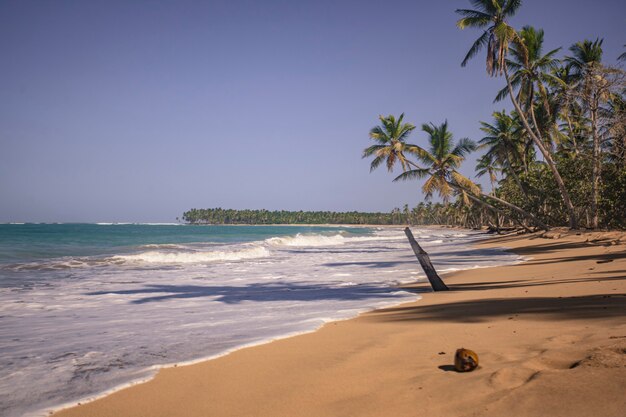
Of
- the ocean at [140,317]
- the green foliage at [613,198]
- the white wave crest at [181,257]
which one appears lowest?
the white wave crest at [181,257]

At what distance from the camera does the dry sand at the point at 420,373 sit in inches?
106

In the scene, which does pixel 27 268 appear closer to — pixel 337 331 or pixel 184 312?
pixel 184 312

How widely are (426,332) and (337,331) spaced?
1207mm

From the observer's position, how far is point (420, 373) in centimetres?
350

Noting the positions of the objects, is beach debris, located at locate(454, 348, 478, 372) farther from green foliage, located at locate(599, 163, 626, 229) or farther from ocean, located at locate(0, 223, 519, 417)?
green foliage, located at locate(599, 163, 626, 229)

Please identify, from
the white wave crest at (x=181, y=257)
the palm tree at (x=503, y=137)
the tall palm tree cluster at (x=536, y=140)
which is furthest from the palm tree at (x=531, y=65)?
the white wave crest at (x=181, y=257)

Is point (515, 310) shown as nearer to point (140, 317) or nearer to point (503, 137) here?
point (140, 317)

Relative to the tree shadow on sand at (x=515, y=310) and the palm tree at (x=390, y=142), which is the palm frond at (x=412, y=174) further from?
the tree shadow on sand at (x=515, y=310)

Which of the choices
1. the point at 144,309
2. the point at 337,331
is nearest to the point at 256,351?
the point at 337,331

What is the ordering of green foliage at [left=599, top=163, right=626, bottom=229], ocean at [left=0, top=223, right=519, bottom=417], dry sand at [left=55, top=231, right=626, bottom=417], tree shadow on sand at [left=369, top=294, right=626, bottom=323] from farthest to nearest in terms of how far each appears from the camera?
green foliage at [left=599, top=163, right=626, bottom=229] < tree shadow on sand at [left=369, top=294, right=626, bottom=323] < ocean at [left=0, top=223, right=519, bottom=417] < dry sand at [left=55, top=231, right=626, bottom=417]

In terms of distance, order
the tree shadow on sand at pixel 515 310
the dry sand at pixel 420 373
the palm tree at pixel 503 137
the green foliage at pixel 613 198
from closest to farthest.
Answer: the dry sand at pixel 420 373 < the tree shadow on sand at pixel 515 310 < the green foliage at pixel 613 198 < the palm tree at pixel 503 137

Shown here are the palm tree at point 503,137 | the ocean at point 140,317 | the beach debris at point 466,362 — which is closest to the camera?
the beach debris at point 466,362

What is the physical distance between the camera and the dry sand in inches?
106

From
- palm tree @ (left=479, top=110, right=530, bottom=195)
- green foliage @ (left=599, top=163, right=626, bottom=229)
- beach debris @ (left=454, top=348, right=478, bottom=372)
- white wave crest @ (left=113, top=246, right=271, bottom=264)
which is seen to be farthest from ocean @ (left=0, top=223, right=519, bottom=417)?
palm tree @ (left=479, top=110, right=530, bottom=195)
